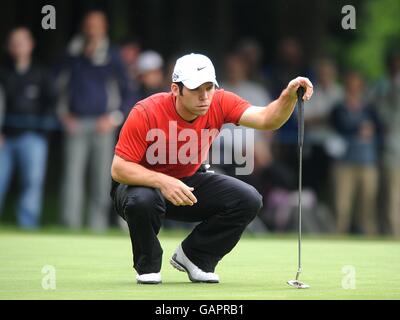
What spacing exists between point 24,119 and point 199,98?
8.70 metres

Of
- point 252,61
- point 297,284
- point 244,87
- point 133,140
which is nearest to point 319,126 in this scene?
point 244,87

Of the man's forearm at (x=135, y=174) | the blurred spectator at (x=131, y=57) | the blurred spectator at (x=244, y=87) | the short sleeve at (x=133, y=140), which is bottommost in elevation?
the man's forearm at (x=135, y=174)

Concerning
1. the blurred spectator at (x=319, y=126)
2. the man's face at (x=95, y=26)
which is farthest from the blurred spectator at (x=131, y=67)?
the blurred spectator at (x=319, y=126)

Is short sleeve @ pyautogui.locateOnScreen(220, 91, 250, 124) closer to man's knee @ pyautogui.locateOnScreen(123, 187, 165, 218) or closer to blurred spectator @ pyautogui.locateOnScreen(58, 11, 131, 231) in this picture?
man's knee @ pyautogui.locateOnScreen(123, 187, 165, 218)

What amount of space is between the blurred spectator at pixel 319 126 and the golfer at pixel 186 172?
9.14m

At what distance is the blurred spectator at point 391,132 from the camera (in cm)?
1794

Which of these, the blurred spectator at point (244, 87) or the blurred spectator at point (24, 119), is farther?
the blurred spectator at point (244, 87)

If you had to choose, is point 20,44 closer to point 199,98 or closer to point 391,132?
point 391,132

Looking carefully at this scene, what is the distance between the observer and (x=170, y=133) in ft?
28.7

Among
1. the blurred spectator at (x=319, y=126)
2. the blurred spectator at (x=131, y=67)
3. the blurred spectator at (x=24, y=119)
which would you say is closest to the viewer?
the blurred spectator at (x=131, y=67)

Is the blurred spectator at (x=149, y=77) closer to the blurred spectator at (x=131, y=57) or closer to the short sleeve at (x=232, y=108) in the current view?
the blurred spectator at (x=131, y=57)

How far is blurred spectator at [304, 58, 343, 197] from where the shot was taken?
18.3 metres

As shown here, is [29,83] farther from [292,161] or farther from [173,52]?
[173,52]

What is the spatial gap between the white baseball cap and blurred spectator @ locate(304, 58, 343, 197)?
9.51 meters
